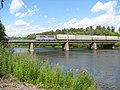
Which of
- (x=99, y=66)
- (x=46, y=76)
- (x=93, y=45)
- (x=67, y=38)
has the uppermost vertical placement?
(x=67, y=38)

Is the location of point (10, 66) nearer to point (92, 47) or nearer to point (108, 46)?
point (92, 47)

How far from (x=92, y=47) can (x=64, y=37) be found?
1941 cm

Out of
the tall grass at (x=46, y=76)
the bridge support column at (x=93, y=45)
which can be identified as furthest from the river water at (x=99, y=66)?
the bridge support column at (x=93, y=45)

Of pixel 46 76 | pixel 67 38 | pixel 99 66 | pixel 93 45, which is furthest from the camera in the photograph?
pixel 93 45

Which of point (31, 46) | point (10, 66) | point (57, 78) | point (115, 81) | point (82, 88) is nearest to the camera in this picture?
point (82, 88)

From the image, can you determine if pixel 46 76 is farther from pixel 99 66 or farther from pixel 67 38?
pixel 67 38

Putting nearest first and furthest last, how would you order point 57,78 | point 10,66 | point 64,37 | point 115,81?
point 57,78, point 10,66, point 115,81, point 64,37

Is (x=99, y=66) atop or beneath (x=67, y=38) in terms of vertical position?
beneath

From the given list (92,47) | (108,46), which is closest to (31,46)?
(92,47)

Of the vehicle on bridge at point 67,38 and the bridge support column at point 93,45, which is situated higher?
the vehicle on bridge at point 67,38

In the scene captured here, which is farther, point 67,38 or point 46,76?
point 67,38

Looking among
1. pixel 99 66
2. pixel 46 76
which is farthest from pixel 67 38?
pixel 46 76

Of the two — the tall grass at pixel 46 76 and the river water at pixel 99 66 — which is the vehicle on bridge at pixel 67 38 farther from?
the tall grass at pixel 46 76

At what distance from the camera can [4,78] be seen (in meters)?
16.6
